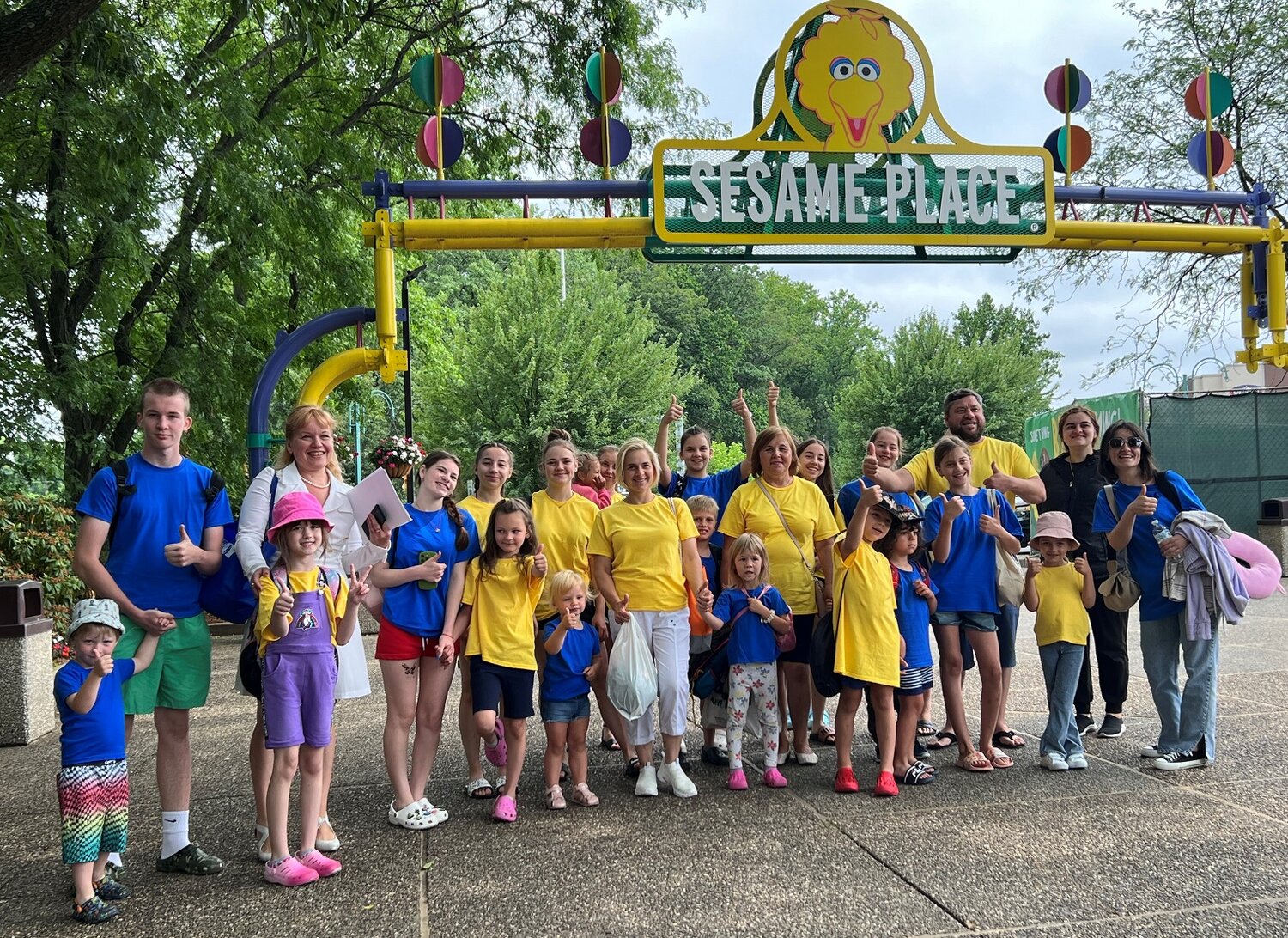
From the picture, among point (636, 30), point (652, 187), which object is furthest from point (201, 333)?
point (652, 187)

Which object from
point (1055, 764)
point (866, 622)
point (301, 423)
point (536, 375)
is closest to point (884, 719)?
point (866, 622)

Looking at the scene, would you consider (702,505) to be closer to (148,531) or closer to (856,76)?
(148,531)

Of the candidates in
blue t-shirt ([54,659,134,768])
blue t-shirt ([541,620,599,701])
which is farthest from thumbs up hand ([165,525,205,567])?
blue t-shirt ([541,620,599,701])

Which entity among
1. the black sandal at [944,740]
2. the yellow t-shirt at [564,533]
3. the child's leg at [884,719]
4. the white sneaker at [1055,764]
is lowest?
the black sandal at [944,740]

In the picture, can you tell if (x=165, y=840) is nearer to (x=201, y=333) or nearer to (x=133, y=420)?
(x=133, y=420)

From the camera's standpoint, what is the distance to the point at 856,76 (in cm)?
725

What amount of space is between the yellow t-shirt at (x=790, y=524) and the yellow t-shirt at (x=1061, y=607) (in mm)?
1169

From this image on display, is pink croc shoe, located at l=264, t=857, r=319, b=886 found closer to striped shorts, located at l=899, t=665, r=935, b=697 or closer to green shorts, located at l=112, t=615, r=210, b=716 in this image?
green shorts, located at l=112, t=615, r=210, b=716

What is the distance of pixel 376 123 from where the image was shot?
13.6m

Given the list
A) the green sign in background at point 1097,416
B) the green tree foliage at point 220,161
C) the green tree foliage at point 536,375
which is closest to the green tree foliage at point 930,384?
the green tree foliage at point 536,375

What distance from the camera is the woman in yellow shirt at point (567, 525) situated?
5594mm

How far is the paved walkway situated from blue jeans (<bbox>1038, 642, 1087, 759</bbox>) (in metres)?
0.17

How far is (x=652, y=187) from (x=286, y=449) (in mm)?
3358

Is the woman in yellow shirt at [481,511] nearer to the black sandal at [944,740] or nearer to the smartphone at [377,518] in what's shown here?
the smartphone at [377,518]
